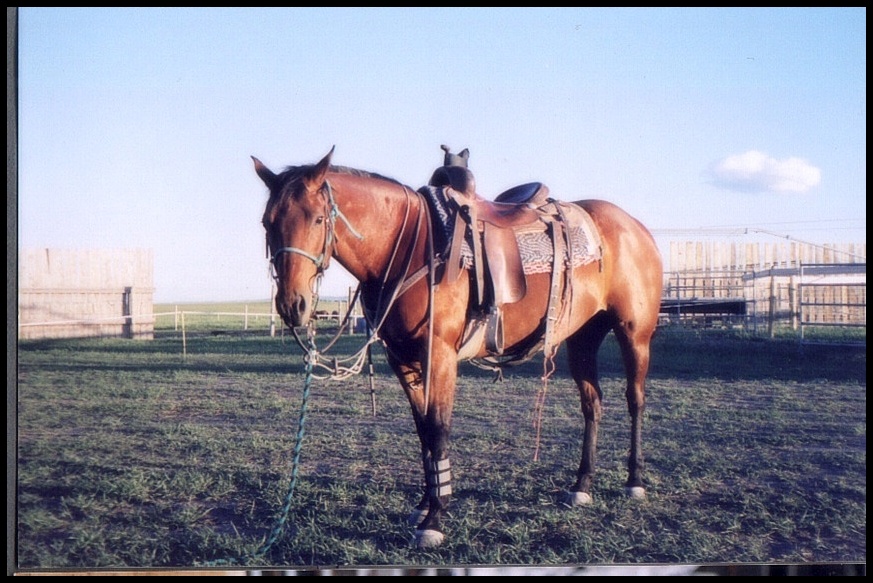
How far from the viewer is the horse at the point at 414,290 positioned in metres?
3.12

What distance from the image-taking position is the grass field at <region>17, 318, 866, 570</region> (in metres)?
3.42

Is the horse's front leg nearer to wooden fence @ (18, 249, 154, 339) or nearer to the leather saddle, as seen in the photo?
the leather saddle

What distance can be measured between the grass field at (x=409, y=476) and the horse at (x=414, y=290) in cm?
33

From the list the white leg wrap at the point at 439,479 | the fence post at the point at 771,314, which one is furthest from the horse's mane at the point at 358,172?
the fence post at the point at 771,314

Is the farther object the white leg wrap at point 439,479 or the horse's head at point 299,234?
the white leg wrap at point 439,479

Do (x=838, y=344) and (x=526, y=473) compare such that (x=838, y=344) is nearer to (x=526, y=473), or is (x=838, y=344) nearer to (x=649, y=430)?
(x=649, y=430)

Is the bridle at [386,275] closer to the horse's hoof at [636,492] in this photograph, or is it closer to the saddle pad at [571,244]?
the saddle pad at [571,244]

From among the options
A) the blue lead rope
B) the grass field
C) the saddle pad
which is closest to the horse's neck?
the blue lead rope

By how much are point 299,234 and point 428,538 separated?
1.65m

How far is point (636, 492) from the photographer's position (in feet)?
13.6

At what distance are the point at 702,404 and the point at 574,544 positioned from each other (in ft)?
14.5

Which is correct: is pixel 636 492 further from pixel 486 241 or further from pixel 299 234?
pixel 299 234
